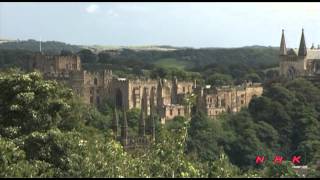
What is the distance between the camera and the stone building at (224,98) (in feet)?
239

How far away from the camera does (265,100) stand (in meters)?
74.7

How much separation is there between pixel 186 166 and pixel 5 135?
29.9 ft

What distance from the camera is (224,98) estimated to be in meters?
76.9

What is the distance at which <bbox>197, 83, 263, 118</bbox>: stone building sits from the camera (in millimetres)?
72812

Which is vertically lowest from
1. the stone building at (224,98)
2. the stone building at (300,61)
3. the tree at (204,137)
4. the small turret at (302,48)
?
the tree at (204,137)

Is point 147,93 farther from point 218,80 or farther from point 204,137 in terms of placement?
point 218,80

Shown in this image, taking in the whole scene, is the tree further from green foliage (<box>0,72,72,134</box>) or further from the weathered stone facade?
green foliage (<box>0,72,72,134</box>)

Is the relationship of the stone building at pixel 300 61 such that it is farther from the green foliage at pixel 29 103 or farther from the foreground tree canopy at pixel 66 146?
the green foliage at pixel 29 103

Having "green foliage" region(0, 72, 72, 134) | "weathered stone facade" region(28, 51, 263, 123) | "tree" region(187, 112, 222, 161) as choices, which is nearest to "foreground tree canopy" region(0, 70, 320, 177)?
"green foliage" region(0, 72, 72, 134)

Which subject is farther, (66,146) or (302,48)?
(302,48)

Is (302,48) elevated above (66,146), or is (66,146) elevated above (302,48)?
(302,48)

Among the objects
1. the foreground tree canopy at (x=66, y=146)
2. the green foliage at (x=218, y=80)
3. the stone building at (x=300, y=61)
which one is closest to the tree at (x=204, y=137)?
the foreground tree canopy at (x=66, y=146)

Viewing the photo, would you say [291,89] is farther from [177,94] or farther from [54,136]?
[54,136]

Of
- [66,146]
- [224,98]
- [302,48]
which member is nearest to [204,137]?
[224,98]
